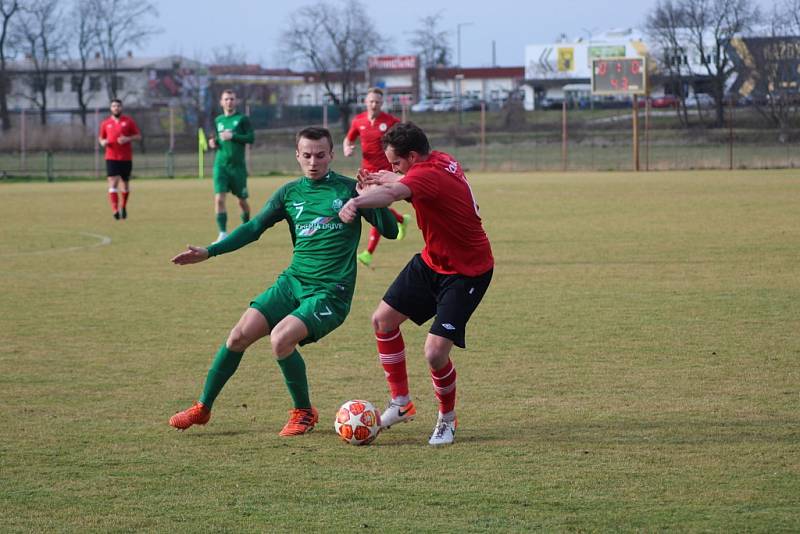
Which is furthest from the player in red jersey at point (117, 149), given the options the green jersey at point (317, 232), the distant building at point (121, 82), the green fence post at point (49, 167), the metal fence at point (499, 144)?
the distant building at point (121, 82)

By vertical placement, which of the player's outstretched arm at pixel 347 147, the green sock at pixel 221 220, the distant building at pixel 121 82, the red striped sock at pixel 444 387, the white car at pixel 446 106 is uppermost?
the distant building at pixel 121 82

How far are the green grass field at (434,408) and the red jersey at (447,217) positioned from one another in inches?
A: 36.3

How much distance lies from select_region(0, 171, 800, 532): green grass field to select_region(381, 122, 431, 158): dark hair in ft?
4.99

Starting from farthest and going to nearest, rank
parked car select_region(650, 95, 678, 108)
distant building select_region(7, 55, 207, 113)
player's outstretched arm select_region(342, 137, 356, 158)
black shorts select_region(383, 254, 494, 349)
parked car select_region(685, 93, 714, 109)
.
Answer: distant building select_region(7, 55, 207, 113), parked car select_region(650, 95, 678, 108), parked car select_region(685, 93, 714, 109), player's outstretched arm select_region(342, 137, 356, 158), black shorts select_region(383, 254, 494, 349)

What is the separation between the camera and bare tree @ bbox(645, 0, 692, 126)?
58938mm

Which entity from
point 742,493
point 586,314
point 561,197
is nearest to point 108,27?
point 561,197

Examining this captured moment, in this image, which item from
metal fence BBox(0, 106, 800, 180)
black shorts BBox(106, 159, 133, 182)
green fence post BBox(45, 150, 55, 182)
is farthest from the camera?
metal fence BBox(0, 106, 800, 180)

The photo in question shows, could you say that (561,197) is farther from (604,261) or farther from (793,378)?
(793,378)

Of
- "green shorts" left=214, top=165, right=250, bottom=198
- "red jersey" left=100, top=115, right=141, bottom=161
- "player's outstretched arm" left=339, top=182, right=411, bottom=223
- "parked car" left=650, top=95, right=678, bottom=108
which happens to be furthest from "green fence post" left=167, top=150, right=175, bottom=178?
"player's outstretched arm" left=339, top=182, right=411, bottom=223

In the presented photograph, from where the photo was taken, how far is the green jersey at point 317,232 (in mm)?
6074

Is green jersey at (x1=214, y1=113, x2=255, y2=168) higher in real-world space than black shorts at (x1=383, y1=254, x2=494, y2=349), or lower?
higher

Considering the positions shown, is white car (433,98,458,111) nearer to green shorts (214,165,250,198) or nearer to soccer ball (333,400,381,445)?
green shorts (214,165,250,198)

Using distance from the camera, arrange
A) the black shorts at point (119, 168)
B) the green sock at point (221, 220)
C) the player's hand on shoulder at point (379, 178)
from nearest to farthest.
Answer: the player's hand on shoulder at point (379, 178) → the green sock at point (221, 220) → the black shorts at point (119, 168)

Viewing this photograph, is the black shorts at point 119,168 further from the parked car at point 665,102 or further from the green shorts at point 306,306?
the parked car at point 665,102
